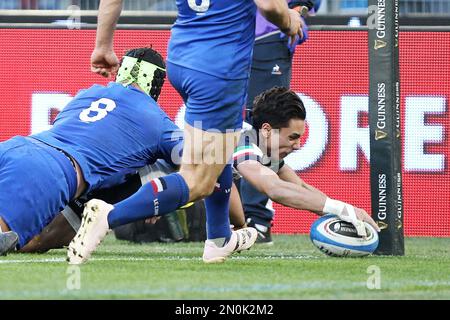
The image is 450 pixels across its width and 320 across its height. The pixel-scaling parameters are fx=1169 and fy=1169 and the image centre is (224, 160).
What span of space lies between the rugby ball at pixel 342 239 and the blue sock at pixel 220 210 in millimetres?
679

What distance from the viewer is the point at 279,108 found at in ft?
22.5

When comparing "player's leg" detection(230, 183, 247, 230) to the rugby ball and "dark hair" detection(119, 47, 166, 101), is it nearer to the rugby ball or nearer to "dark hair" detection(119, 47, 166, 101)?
the rugby ball

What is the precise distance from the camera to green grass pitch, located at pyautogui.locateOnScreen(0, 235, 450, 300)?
4430mm

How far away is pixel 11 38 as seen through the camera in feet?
30.6

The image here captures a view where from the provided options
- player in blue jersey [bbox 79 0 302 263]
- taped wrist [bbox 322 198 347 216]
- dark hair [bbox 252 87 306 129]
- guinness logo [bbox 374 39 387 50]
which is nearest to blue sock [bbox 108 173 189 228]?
player in blue jersey [bbox 79 0 302 263]

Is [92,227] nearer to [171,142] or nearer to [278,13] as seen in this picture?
[171,142]

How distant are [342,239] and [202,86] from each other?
1.39 m

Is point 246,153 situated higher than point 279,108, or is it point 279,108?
point 279,108

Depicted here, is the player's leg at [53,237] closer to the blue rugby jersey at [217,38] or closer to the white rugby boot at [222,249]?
the white rugby boot at [222,249]

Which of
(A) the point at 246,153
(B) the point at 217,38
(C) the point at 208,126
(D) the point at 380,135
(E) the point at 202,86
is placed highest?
(B) the point at 217,38

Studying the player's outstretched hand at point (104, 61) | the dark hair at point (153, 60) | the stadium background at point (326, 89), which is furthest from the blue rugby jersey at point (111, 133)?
the stadium background at point (326, 89)

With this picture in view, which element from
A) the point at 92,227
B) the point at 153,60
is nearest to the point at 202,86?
the point at 92,227

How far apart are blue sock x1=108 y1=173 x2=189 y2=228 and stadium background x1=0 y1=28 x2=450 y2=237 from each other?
3473 mm

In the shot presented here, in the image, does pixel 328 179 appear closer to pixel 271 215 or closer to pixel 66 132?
pixel 271 215
